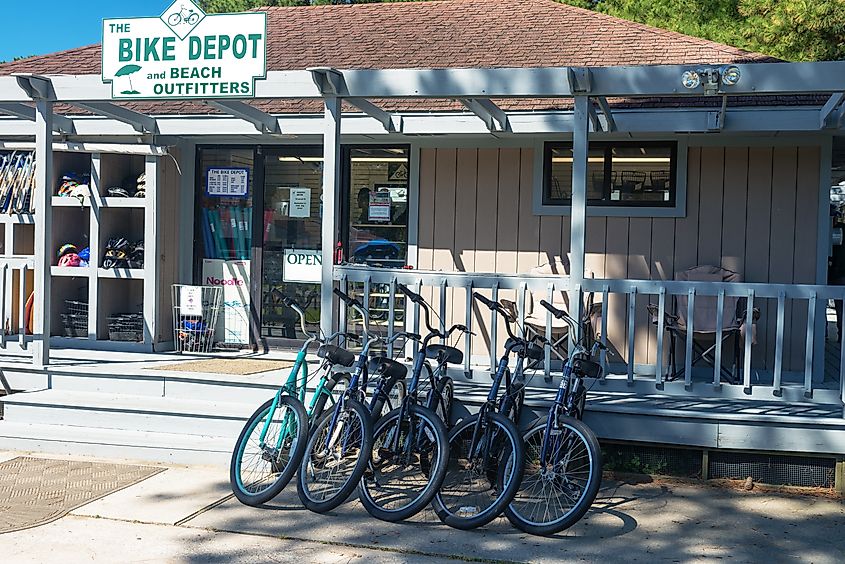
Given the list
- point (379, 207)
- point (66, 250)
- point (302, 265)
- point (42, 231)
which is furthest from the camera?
point (66, 250)

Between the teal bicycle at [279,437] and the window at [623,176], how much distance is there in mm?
3578

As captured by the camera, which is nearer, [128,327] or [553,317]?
[553,317]

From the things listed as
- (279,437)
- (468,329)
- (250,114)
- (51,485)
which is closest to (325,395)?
(279,437)

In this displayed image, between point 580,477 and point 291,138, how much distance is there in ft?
16.4

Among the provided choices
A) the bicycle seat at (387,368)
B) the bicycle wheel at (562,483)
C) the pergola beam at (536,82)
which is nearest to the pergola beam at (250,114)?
the pergola beam at (536,82)

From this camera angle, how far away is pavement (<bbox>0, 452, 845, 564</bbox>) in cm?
518

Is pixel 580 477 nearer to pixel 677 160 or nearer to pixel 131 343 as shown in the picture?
pixel 677 160

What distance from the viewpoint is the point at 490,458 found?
5.94m

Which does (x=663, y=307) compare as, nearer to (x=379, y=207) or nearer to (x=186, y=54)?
(x=379, y=207)

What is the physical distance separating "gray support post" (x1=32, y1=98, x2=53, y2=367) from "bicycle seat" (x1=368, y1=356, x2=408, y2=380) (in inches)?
128

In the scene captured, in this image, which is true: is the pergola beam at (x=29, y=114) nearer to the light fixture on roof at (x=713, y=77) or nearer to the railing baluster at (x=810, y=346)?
the light fixture on roof at (x=713, y=77)

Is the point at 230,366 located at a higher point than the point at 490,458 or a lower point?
higher

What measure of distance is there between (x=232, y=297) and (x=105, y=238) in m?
1.37

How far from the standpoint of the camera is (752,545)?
213 inches
